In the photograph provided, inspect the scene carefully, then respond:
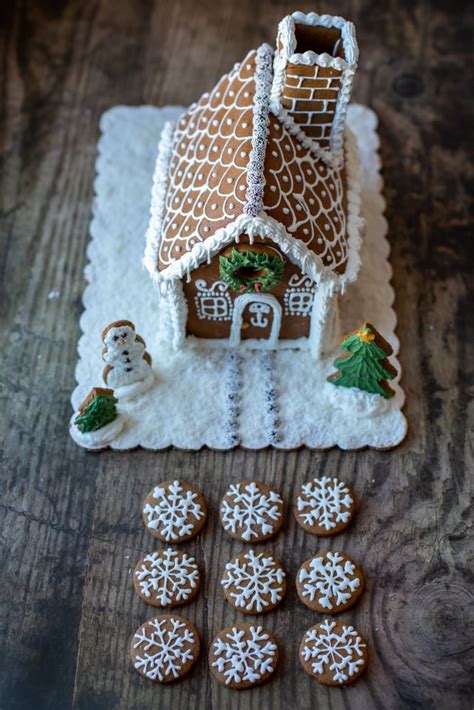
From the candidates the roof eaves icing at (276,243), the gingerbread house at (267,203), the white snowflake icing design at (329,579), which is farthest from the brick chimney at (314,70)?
the white snowflake icing design at (329,579)

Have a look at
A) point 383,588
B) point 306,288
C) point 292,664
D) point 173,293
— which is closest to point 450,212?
point 306,288

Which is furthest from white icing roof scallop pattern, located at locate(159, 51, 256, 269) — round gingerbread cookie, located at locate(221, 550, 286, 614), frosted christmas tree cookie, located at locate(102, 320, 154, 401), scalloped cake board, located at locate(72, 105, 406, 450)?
round gingerbread cookie, located at locate(221, 550, 286, 614)

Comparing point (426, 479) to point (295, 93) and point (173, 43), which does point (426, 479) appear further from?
point (173, 43)

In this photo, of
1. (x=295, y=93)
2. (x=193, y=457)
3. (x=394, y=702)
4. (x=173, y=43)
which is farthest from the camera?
(x=173, y=43)

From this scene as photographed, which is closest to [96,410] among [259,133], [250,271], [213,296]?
[213,296]

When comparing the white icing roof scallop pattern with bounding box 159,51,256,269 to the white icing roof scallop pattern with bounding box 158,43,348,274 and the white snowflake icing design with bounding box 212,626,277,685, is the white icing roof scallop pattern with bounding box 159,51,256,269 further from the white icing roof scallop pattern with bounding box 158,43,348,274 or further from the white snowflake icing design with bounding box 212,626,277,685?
the white snowflake icing design with bounding box 212,626,277,685

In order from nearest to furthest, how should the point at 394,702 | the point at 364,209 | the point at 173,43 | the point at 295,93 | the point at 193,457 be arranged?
the point at 394,702 < the point at 295,93 < the point at 193,457 < the point at 364,209 < the point at 173,43

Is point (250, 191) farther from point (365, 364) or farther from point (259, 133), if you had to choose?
point (365, 364)
